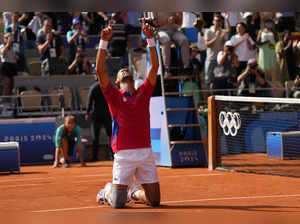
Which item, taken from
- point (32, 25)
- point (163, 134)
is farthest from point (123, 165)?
point (32, 25)

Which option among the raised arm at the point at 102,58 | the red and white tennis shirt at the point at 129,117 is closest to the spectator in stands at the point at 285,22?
the red and white tennis shirt at the point at 129,117

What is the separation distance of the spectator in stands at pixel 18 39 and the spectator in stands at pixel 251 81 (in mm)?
6630

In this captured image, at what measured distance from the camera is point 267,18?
19.6 m

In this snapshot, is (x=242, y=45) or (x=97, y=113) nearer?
(x=97, y=113)

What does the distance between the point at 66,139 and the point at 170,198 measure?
688 cm

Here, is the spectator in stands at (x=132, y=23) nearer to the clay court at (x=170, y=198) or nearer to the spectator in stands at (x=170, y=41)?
the spectator in stands at (x=170, y=41)

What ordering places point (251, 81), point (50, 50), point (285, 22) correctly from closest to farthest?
point (251, 81), point (50, 50), point (285, 22)

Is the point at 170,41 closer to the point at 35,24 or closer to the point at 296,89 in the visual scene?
the point at 296,89

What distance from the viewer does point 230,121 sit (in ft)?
42.5

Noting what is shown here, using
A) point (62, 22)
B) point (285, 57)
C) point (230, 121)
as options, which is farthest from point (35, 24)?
point (230, 121)

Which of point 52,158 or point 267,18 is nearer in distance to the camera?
point 52,158

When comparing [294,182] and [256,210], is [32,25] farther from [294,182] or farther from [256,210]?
[256,210]

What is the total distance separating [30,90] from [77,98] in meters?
1.49

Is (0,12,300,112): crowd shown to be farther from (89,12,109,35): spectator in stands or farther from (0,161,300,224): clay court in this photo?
(0,161,300,224): clay court
